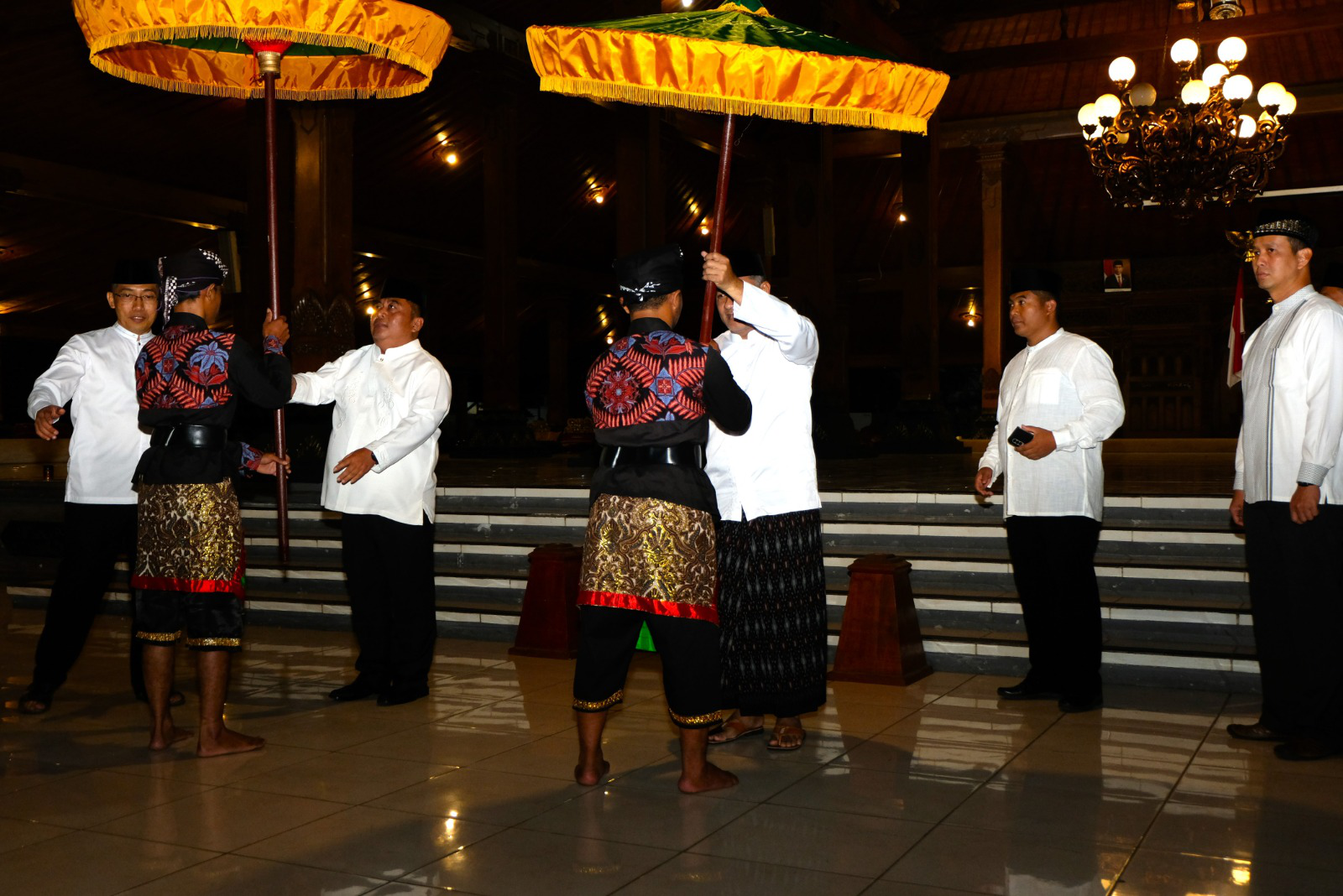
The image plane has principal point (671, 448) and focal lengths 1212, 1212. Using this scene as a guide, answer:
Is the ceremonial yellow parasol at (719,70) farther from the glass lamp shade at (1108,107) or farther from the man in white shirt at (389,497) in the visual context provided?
the glass lamp shade at (1108,107)

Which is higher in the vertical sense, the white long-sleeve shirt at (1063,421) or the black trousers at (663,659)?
the white long-sleeve shirt at (1063,421)

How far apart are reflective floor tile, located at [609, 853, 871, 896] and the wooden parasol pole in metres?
2.03

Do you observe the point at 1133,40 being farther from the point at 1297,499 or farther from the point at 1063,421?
the point at 1297,499

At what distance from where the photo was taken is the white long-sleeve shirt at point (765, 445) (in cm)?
370

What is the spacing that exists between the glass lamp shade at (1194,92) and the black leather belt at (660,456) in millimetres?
6390

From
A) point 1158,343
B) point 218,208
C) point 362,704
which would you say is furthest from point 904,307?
point 362,704

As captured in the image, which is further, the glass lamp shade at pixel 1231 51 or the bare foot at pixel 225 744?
the glass lamp shade at pixel 1231 51

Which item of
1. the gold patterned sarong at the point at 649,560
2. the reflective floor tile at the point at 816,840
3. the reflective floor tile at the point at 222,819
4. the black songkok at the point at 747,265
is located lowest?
the reflective floor tile at the point at 816,840

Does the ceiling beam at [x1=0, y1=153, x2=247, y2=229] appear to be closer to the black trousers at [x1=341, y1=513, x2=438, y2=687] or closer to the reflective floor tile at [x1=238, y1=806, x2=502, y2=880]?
the black trousers at [x1=341, y1=513, x2=438, y2=687]

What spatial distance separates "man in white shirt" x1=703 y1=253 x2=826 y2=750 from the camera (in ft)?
12.2

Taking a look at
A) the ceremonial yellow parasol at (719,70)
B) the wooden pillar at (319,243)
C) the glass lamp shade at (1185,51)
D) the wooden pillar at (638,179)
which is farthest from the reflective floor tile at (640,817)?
the glass lamp shade at (1185,51)

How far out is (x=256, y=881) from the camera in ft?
8.64

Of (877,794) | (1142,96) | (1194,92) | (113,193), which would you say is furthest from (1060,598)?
(113,193)

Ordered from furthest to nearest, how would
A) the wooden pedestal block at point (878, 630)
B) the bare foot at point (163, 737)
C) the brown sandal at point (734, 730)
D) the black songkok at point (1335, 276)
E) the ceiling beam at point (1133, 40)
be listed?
the ceiling beam at point (1133, 40) → the black songkok at point (1335, 276) → the wooden pedestal block at point (878, 630) → the brown sandal at point (734, 730) → the bare foot at point (163, 737)
